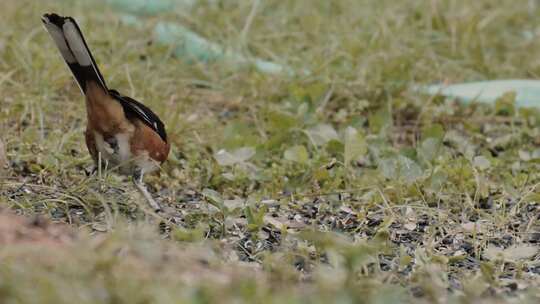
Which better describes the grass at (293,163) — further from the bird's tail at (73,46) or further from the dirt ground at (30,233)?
the bird's tail at (73,46)

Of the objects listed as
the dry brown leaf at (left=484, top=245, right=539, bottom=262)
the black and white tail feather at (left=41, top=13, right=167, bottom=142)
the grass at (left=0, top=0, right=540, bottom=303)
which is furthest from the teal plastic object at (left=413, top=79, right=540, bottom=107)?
the dry brown leaf at (left=484, top=245, right=539, bottom=262)

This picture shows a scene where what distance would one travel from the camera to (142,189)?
3.63 metres

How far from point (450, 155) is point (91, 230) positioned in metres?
1.81

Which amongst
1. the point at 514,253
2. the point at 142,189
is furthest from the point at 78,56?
the point at 514,253

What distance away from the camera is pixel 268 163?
4.45m

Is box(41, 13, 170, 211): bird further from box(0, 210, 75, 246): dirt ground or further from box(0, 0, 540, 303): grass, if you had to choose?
box(0, 210, 75, 246): dirt ground

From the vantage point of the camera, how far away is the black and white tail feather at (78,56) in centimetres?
331

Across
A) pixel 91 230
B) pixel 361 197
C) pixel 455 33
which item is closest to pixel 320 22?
pixel 455 33

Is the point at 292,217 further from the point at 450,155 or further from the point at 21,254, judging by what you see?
the point at 21,254

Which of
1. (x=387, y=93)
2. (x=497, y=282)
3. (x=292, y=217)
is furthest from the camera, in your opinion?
(x=387, y=93)

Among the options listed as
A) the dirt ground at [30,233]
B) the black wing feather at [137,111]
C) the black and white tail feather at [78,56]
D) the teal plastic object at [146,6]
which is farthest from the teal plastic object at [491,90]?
the dirt ground at [30,233]

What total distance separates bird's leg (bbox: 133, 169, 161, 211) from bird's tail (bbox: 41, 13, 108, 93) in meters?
0.37

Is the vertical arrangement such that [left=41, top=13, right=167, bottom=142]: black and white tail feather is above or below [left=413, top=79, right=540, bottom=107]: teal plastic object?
above

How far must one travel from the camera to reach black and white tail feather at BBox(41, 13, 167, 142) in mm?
3314
